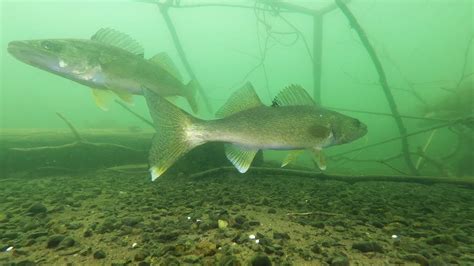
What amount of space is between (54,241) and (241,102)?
2.27 m

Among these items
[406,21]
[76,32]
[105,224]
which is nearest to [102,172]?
[105,224]

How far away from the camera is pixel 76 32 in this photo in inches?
4341

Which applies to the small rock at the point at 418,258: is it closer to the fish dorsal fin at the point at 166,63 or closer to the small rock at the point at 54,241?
the small rock at the point at 54,241

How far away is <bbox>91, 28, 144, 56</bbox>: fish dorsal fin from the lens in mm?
4562

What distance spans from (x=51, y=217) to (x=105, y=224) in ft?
2.57

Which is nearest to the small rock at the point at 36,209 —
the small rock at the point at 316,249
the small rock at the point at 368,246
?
the small rock at the point at 316,249

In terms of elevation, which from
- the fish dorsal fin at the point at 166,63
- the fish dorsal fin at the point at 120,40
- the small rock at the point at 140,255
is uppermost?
the fish dorsal fin at the point at 120,40

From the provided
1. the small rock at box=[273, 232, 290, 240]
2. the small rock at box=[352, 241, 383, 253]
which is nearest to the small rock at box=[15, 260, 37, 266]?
the small rock at box=[273, 232, 290, 240]

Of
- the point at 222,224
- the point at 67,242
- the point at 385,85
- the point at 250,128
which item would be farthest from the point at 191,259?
the point at 385,85

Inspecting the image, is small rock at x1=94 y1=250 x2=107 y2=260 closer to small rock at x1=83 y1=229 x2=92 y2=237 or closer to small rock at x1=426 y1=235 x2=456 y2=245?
small rock at x1=83 y1=229 x2=92 y2=237

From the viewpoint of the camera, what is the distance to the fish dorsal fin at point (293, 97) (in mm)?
3898

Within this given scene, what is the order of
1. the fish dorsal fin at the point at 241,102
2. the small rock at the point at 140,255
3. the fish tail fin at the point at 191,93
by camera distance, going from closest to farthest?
the small rock at the point at 140,255 → the fish dorsal fin at the point at 241,102 → the fish tail fin at the point at 191,93

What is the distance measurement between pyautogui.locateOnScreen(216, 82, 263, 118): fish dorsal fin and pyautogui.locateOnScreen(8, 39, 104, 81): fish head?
5.92 feet

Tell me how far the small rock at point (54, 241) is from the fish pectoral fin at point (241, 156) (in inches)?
69.6
